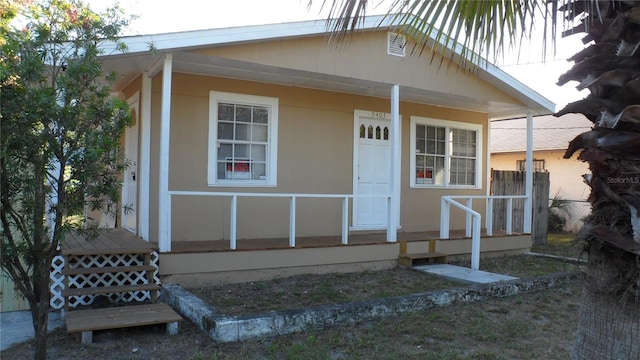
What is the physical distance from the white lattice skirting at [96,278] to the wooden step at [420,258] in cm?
400

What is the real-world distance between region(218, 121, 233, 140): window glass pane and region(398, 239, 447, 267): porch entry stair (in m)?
3.41

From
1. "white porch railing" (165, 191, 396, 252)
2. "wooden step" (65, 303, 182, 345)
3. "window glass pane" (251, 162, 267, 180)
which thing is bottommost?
"wooden step" (65, 303, 182, 345)

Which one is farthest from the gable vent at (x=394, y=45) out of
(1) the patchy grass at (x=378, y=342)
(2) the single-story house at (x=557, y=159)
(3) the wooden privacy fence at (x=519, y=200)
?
(2) the single-story house at (x=557, y=159)

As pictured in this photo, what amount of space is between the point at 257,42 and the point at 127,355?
444cm

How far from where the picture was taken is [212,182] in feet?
25.9

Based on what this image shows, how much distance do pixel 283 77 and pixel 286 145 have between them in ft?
3.87

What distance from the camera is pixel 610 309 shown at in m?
2.88

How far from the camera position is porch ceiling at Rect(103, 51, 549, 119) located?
688cm

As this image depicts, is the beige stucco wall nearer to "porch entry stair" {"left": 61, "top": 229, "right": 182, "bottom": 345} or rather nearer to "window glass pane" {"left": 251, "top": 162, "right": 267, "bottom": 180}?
"window glass pane" {"left": 251, "top": 162, "right": 267, "bottom": 180}

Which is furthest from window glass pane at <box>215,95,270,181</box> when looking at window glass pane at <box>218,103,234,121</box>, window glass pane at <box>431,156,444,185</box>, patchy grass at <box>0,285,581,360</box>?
window glass pane at <box>431,156,444,185</box>

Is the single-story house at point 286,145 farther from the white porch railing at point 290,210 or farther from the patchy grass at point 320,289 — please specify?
the patchy grass at point 320,289

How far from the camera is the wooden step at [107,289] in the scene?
528 centimetres

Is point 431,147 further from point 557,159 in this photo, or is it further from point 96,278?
point 557,159
